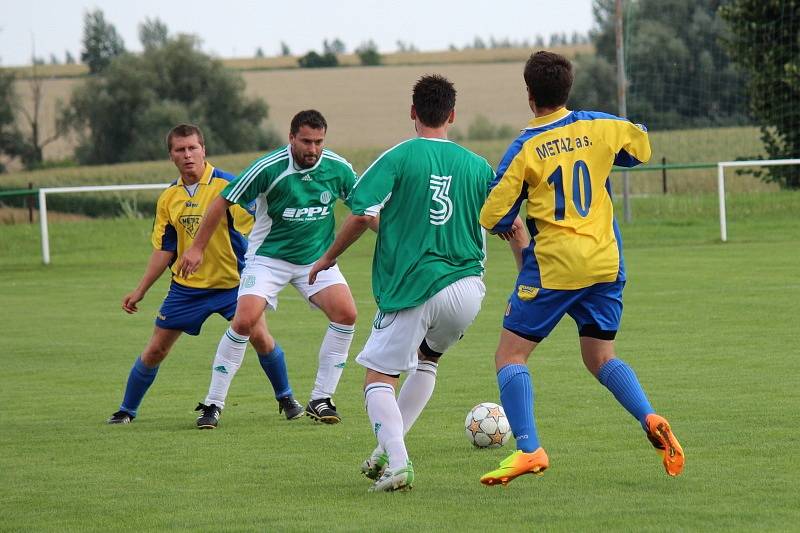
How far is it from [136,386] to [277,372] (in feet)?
2.90

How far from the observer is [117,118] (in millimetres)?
59906

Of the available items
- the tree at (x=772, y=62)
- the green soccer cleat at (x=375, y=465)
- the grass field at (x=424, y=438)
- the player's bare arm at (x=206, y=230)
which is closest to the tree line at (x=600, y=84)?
the tree at (x=772, y=62)

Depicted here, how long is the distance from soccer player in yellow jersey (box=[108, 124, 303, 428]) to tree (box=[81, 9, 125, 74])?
8821 centimetres

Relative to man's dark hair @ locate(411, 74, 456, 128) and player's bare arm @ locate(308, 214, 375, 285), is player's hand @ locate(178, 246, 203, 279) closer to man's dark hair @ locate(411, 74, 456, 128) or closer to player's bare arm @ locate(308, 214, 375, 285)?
player's bare arm @ locate(308, 214, 375, 285)

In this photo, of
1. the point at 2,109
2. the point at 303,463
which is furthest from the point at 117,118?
the point at 303,463

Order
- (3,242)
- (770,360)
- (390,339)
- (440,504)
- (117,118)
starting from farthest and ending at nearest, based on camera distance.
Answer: (117,118) → (3,242) → (770,360) → (390,339) → (440,504)

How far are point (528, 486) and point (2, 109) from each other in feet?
201

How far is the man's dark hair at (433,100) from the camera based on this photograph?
231 inches

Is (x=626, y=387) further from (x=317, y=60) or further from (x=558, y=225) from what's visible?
(x=317, y=60)

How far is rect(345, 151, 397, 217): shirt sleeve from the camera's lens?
5.79 m

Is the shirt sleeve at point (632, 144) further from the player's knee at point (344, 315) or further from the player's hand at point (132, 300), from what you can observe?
the player's hand at point (132, 300)

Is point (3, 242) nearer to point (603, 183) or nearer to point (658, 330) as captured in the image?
point (658, 330)

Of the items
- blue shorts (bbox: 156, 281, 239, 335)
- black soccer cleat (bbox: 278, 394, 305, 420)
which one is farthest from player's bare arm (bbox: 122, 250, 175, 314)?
black soccer cleat (bbox: 278, 394, 305, 420)

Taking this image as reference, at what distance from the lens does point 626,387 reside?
18.9 feet
